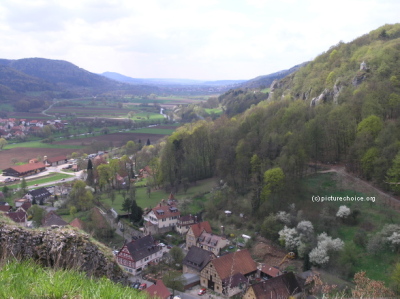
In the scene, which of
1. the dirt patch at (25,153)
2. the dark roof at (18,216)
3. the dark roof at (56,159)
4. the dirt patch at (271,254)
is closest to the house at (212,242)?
the dirt patch at (271,254)

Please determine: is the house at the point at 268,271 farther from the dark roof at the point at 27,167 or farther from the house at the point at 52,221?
the dark roof at the point at 27,167

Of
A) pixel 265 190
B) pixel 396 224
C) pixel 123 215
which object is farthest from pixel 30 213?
pixel 396 224

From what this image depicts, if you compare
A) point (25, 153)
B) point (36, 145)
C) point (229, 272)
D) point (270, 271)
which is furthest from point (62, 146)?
Result: point (270, 271)

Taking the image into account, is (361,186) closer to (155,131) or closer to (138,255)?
(138,255)

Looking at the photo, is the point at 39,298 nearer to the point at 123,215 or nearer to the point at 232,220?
the point at 232,220

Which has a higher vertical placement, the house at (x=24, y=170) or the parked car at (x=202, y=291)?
the parked car at (x=202, y=291)

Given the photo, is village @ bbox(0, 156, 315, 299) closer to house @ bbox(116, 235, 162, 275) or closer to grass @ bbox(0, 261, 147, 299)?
house @ bbox(116, 235, 162, 275)
